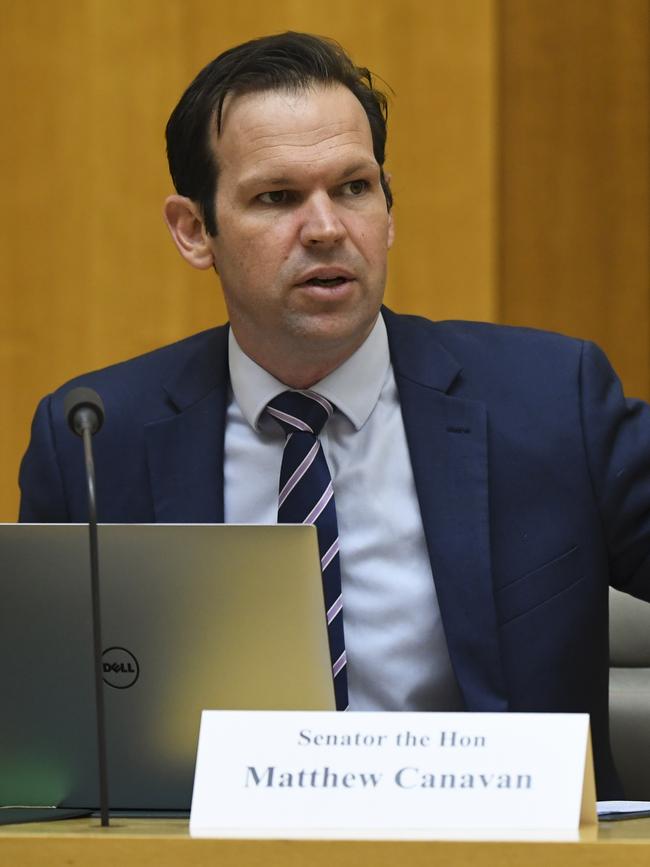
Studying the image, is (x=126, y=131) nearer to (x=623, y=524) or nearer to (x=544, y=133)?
(x=544, y=133)

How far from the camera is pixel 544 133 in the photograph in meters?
2.43

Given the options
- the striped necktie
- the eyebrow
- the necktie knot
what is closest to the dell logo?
the striped necktie

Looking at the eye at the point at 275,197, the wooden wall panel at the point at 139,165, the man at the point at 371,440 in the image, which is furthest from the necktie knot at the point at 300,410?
the wooden wall panel at the point at 139,165

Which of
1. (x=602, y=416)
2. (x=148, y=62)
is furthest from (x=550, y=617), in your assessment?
(x=148, y=62)

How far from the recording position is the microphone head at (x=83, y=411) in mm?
1165

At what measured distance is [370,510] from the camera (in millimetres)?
1586

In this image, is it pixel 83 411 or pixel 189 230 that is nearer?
pixel 83 411

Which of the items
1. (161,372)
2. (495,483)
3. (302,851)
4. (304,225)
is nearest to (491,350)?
(495,483)

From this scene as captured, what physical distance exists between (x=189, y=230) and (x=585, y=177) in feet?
2.96

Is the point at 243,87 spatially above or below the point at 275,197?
above

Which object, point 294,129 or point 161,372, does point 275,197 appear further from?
point 161,372

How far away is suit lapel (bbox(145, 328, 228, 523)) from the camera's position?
1606 millimetres

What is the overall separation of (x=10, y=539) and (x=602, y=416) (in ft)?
2.49

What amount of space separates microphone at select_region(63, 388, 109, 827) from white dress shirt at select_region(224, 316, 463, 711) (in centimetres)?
46
